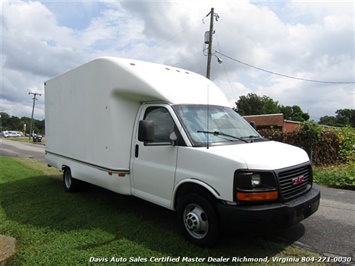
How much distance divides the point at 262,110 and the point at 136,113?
202 ft

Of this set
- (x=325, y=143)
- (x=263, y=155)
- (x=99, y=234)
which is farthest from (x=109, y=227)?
(x=325, y=143)

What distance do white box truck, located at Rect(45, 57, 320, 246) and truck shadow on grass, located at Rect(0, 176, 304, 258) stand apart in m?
0.40

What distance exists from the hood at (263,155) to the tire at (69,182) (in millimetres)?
4462

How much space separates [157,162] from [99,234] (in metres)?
1.44

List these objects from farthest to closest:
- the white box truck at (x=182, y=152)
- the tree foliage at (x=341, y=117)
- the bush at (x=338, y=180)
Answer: the tree foliage at (x=341, y=117) → the bush at (x=338, y=180) → the white box truck at (x=182, y=152)

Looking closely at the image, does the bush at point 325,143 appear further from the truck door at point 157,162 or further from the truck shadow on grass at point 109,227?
the truck door at point 157,162

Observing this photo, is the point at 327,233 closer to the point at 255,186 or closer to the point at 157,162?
the point at 255,186

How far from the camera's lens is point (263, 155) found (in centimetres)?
383

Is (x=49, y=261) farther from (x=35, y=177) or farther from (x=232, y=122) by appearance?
(x=35, y=177)

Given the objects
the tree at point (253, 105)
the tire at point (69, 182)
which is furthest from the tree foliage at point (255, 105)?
the tire at point (69, 182)

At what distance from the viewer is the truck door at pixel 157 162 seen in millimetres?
4504

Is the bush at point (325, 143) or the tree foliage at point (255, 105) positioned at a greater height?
the tree foliage at point (255, 105)

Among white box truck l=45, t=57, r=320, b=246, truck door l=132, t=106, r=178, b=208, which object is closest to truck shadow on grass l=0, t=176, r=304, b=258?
white box truck l=45, t=57, r=320, b=246

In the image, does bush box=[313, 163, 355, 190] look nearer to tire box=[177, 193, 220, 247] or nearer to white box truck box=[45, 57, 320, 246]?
white box truck box=[45, 57, 320, 246]
